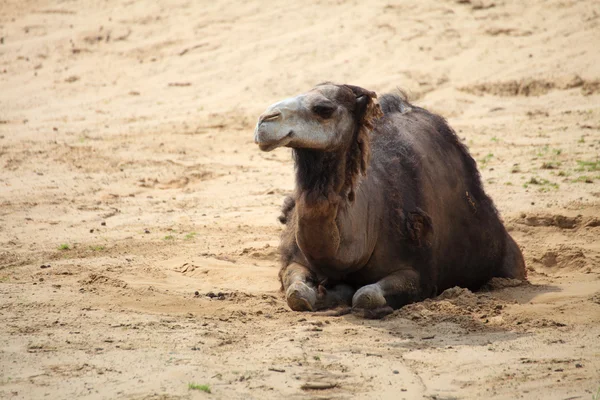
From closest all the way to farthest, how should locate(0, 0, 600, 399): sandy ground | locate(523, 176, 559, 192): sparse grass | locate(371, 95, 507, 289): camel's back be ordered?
locate(0, 0, 600, 399): sandy ground
locate(371, 95, 507, 289): camel's back
locate(523, 176, 559, 192): sparse grass

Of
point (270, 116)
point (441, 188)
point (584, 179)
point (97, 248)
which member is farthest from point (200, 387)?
point (584, 179)

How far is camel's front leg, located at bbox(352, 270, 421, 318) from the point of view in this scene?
267 inches

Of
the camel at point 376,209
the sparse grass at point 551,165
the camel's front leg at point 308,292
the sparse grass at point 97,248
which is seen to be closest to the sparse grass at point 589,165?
the sparse grass at point 551,165

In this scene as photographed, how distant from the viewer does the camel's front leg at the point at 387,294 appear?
6.79 metres

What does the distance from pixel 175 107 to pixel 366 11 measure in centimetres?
387

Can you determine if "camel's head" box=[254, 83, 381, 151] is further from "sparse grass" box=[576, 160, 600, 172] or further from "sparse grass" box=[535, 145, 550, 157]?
"sparse grass" box=[535, 145, 550, 157]

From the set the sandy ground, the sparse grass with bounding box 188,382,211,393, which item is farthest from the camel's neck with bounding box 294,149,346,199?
the sparse grass with bounding box 188,382,211,393

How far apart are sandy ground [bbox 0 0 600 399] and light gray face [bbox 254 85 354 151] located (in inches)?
48.4

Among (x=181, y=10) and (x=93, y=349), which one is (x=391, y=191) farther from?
(x=181, y=10)

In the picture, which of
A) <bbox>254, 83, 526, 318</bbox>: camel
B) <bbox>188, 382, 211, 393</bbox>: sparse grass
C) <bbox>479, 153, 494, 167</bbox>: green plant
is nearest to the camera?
<bbox>188, 382, 211, 393</bbox>: sparse grass

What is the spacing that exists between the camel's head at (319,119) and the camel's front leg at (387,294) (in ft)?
3.54

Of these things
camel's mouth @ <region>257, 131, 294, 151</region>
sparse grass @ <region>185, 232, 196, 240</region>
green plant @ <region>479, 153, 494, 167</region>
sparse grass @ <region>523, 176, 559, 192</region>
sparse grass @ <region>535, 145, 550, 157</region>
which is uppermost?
camel's mouth @ <region>257, 131, 294, 151</region>

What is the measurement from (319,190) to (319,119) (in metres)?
0.48

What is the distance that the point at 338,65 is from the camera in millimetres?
14672
